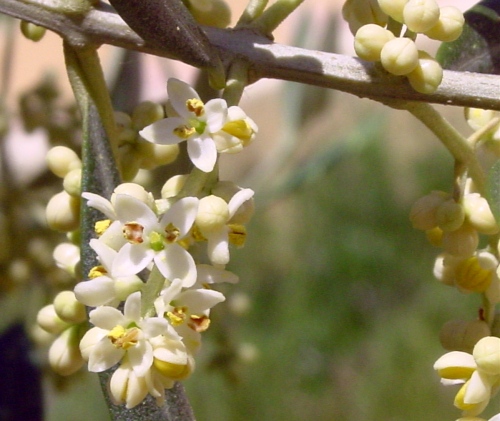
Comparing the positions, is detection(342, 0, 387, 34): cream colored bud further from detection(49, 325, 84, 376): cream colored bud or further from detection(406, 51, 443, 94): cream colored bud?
detection(49, 325, 84, 376): cream colored bud

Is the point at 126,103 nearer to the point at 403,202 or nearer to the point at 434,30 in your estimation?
the point at 434,30

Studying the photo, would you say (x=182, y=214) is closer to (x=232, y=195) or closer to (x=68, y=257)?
(x=232, y=195)

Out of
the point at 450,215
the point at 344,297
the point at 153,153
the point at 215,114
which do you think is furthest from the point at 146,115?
the point at 344,297

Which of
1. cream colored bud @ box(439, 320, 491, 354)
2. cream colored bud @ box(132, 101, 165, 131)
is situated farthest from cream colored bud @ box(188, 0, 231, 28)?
cream colored bud @ box(439, 320, 491, 354)

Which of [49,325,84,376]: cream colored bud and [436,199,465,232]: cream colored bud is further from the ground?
[436,199,465,232]: cream colored bud

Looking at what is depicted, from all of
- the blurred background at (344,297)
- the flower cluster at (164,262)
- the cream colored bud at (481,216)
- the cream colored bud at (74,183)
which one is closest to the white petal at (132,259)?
the flower cluster at (164,262)

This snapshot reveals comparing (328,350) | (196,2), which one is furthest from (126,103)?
(328,350)
